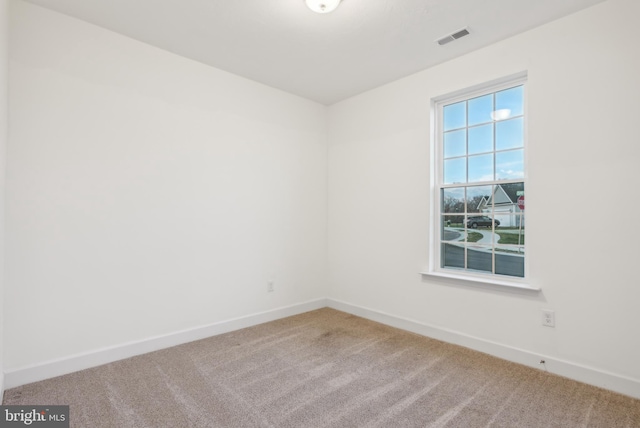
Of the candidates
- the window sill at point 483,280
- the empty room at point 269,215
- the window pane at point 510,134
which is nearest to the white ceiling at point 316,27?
the empty room at point 269,215

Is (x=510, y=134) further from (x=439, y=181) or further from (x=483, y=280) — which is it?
(x=483, y=280)

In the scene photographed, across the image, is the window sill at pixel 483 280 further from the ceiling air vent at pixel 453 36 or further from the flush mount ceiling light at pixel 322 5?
the flush mount ceiling light at pixel 322 5

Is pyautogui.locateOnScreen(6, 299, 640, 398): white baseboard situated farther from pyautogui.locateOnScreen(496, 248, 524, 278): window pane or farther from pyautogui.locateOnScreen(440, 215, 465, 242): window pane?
pyautogui.locateOnScreen(440, 215, 465, 242): window pane

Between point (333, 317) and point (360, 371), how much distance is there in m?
1.32

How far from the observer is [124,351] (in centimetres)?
260

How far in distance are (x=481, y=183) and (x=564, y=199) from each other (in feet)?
2.22

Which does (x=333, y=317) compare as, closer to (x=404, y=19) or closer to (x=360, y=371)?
(x=360, y=371)


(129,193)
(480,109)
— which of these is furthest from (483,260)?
(129,193)

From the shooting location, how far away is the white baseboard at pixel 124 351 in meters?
2.21

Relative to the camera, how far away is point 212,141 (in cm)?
317

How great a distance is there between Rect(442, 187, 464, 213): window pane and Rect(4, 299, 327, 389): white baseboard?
213 centimetres

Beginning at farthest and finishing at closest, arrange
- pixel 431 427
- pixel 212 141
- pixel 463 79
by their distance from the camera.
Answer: pixel 212 141 < pixel 463 79 < pixel 431 427

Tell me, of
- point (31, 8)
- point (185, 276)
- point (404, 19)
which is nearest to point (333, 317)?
point (185, 276)

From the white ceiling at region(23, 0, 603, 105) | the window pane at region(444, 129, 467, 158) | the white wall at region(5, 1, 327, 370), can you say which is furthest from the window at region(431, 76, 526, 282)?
the white wall at region(5, 1, 327, 370)
